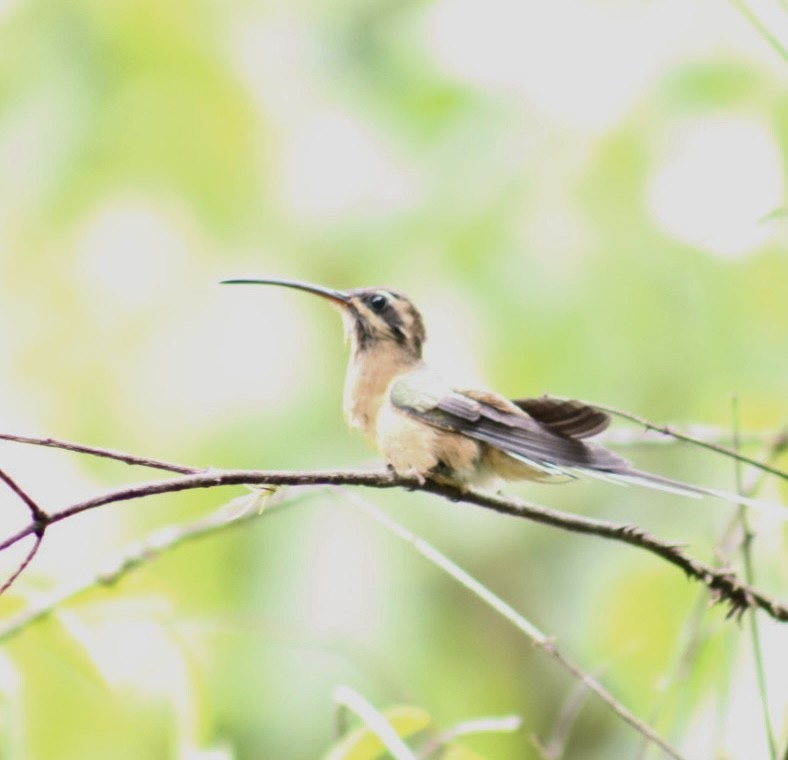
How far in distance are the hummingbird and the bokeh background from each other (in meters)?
0.92

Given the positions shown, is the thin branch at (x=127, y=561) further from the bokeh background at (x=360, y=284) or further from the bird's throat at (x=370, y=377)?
the bokeh background at (x=360, y=284)

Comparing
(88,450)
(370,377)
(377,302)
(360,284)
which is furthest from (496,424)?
(360,284)

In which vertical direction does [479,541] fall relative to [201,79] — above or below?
below

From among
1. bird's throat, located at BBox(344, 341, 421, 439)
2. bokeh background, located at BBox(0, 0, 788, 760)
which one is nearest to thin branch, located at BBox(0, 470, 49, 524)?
bird's throat, located at BBox(344, 341, 421, 439)

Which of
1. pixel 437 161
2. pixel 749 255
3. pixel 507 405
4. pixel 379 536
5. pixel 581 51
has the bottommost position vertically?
pixel 507 405

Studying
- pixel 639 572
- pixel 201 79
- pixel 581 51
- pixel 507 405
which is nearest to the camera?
pixel 507 405

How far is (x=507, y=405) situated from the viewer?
1962 millimetres

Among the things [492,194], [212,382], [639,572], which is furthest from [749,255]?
[212,382]

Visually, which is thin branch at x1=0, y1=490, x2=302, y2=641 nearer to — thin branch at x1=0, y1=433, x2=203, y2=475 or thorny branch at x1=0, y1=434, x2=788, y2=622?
thorny branch at x1=0, y1=434, x2=788, y2=622

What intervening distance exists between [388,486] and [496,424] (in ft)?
2.00

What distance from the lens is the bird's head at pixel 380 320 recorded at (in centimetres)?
251

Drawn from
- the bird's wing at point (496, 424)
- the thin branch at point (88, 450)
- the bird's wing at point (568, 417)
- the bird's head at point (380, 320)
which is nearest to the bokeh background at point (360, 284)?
the bird's head at point (380, 320)

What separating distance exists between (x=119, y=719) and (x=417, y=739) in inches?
38.5

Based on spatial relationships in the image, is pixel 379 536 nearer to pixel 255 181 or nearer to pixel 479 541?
pixel 479 541
